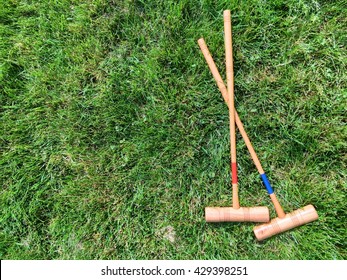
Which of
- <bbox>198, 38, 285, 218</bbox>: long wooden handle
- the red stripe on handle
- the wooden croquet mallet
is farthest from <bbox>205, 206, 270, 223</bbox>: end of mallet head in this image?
the red stripe on handle

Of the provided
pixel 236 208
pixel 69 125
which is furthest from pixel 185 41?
pixel 236 208

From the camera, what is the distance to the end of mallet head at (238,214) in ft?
7.51

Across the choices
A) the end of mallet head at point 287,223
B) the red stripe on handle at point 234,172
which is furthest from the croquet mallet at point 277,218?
the red stripe on handle at point 234,172

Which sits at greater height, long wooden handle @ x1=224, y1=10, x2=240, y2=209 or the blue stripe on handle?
long wooden handle @ x1=224, y1=10, x2=240, y2=209

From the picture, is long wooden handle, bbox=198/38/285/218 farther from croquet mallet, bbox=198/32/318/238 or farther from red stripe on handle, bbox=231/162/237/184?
red stripe on handle, bbox=231/162/237/184

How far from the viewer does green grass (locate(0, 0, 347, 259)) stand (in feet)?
7.97

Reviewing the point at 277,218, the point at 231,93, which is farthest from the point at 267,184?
the point at 231,93

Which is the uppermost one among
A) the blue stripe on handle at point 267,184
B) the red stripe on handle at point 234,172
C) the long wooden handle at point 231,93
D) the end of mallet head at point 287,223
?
the long wooden handle at point 231,93

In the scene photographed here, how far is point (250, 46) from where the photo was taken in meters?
2.54

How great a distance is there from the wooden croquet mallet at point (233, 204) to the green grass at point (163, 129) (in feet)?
0.38

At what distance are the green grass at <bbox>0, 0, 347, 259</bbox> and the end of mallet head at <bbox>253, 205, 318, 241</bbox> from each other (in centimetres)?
11

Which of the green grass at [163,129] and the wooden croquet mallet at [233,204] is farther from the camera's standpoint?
the green grass at [163,129]

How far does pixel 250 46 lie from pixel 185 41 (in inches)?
21.3

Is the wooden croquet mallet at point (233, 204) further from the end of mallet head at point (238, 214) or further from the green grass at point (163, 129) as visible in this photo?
the green grass at point (163, 129)
